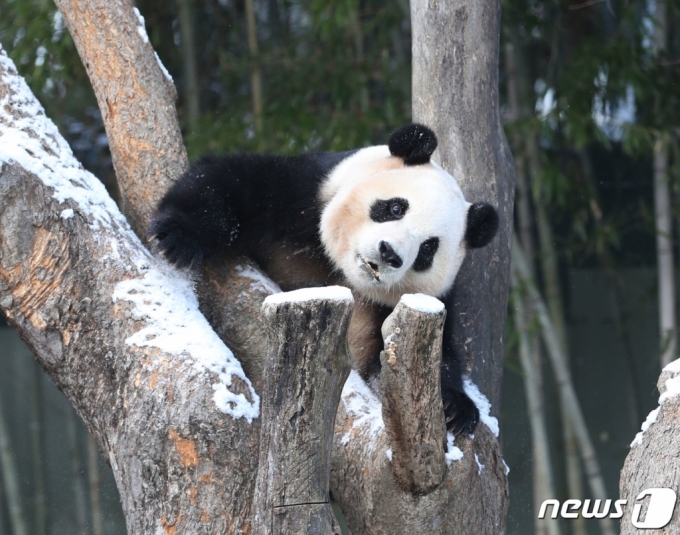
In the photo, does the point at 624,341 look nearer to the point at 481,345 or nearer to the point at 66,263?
the point at 481,345

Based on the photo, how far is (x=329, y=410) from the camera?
1.38 meters

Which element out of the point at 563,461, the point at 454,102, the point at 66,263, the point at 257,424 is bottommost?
the point at 563,461

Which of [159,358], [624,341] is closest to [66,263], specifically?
[159,358]

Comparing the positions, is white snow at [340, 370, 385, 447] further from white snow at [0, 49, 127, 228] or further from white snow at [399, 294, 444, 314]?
white snow at [0, 49, 127, 228]

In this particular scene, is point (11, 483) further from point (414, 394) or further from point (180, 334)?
point (414, 394)

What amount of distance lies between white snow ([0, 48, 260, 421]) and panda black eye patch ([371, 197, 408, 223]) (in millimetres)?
578

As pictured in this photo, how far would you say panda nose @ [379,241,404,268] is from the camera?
1944 millimetres

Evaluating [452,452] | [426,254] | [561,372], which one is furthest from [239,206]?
[561,372]

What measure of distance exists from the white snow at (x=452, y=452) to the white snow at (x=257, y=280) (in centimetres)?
73

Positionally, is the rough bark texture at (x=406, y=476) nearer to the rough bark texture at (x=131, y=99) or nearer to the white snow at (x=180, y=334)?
the white snow at (x=180, y=334)

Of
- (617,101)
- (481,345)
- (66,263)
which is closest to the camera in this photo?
(66,263)

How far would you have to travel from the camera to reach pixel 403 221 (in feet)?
6.88

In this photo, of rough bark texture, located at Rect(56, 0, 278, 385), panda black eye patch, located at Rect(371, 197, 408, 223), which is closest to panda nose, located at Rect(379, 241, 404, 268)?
panda black eye patch, located at Rect(371, 197, 408, 223)

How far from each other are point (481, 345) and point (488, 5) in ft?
3.73
